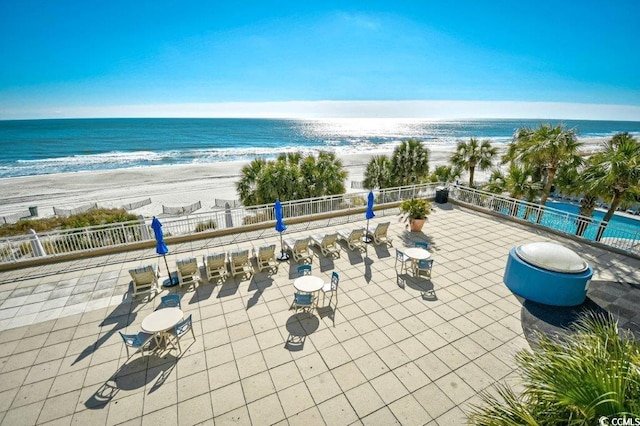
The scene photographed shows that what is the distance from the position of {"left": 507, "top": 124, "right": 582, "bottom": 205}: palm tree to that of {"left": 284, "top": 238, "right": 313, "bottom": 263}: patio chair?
11.1 m

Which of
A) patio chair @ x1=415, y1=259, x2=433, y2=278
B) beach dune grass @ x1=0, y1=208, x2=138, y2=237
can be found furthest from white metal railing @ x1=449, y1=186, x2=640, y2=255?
beach dune grass @ x1=0, y1=208, x2=138, y2=237

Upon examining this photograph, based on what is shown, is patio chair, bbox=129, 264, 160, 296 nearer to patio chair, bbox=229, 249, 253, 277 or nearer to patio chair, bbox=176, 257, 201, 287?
patio chair, bbox=176, 257, 201, 287

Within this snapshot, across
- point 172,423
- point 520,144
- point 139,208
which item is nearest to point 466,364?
point 172,423

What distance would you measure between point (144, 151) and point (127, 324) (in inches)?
2397

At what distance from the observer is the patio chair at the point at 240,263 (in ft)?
25.6

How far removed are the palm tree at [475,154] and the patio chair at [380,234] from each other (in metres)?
9.27

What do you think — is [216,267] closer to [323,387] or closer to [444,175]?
[323,387]

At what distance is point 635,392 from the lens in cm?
196

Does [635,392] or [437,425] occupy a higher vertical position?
[635,392]

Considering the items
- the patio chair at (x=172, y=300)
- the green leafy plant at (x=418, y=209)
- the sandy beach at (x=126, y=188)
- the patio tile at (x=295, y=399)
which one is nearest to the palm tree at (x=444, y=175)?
the green leafy plant at (x=418, y=209)

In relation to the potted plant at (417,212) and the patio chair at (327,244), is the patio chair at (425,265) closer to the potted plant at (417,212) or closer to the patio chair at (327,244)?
the patio chair at (327,244)

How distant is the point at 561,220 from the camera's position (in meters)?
10.4

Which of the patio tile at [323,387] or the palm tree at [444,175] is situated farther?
the palm tree at [444,175]

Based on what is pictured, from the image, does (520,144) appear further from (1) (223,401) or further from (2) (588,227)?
(1) (223,401)
